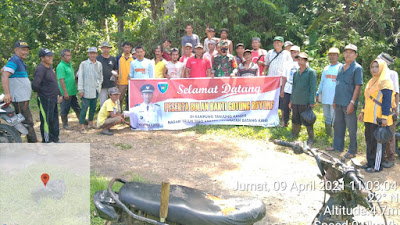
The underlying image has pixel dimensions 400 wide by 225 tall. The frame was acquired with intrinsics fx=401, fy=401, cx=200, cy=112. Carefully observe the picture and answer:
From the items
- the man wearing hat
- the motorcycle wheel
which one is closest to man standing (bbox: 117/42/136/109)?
the man wearing hat

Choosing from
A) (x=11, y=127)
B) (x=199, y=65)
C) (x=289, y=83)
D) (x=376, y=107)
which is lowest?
(x=11, y=127)

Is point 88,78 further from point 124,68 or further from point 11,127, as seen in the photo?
point 11,127

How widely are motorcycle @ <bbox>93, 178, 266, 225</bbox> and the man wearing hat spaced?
20.7 feet

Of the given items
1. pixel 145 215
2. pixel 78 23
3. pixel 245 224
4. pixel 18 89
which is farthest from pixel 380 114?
pixel 78 23

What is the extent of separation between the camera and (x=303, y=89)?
329 inches

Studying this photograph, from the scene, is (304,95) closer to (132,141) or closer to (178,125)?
(178,125)

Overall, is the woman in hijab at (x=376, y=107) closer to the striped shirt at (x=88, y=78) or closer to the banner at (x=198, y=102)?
the banner at (x=198, y=102)

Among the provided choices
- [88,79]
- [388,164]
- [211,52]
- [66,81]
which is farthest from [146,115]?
[388,164]

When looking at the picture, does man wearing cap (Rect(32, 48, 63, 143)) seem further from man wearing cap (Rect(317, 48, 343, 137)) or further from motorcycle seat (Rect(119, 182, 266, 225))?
man wearing cap (Rect(317, 48, 343, 137))

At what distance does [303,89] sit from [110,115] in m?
4.49

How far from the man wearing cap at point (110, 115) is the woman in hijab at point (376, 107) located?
17.6 feet

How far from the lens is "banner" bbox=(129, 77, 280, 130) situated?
9758 mm

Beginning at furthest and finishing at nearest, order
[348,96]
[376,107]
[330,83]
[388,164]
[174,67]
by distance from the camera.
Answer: [174,67], [330,83], [348,96], [388,164], [376,107]

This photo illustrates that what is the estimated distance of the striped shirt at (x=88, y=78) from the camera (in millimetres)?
9562
